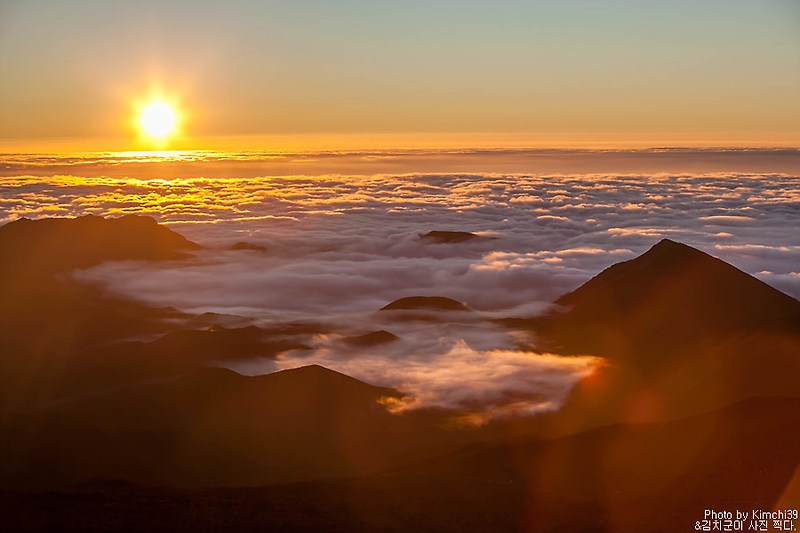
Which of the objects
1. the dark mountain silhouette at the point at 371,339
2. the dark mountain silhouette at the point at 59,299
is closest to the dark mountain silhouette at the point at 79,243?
the dark mountain silhouette at the point at 59,299

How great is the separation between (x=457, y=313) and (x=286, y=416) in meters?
61.1

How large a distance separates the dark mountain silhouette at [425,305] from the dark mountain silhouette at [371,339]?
19.5 metres

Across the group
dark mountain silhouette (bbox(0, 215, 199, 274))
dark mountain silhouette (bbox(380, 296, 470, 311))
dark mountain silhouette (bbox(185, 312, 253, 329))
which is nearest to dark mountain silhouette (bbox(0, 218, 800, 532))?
dark mountain silhouette (bbox(185, 312, 253, 329))

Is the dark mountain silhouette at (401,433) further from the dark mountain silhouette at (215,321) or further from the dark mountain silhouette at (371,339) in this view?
the dark mountain silhouette at (371,339)

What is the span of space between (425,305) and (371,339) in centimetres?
2478

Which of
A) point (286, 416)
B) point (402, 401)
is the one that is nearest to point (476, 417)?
point (402, 401)

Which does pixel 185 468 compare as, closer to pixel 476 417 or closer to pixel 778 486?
pixel 476 417

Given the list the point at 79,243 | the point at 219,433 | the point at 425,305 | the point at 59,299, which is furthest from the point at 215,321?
the point at 79,243

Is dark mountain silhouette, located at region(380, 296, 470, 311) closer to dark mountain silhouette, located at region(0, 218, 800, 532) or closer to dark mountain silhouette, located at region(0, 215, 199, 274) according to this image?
dark mountain silhouette, located at region(0, 218, 800, 532)

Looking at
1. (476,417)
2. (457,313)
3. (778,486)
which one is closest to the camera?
(778,486)

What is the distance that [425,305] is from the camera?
12000cm

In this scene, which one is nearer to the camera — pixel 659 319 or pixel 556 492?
pixel 556 492

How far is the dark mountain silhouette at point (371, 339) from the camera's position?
9469 centimetres

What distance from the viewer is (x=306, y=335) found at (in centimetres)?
10144
